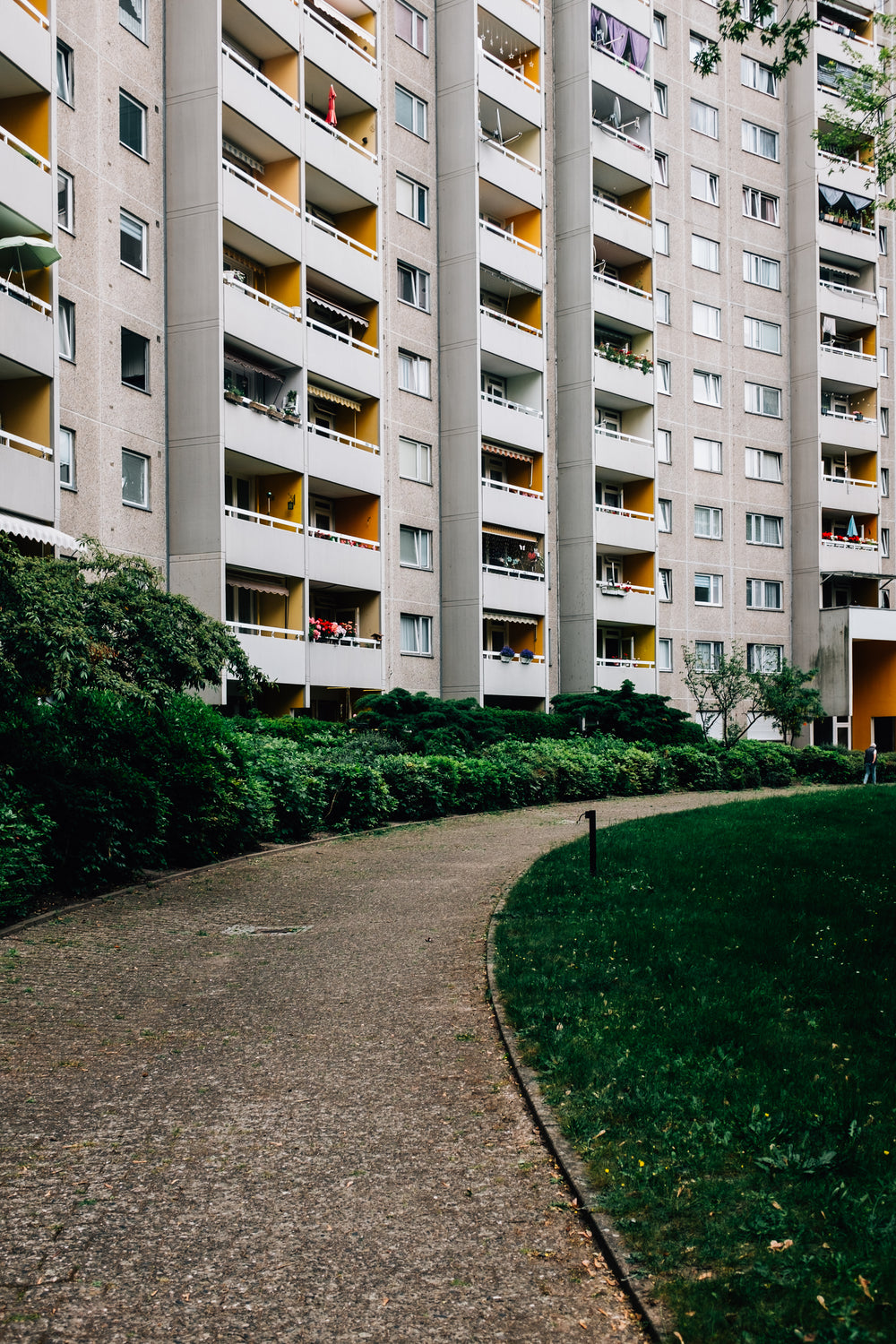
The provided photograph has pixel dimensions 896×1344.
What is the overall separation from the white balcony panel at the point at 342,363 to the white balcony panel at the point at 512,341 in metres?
4.42

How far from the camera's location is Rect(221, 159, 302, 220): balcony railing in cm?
2578

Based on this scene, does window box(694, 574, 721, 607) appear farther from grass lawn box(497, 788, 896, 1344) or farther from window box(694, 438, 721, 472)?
grass lawn box(497, 788, 896, 1344)

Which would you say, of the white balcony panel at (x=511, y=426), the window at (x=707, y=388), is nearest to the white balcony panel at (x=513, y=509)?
the white balcony panel at (x=511, y=426)

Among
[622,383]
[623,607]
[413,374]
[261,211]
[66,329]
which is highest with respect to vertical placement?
[261,211]

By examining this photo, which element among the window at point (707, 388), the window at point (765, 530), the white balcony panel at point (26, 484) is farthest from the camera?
the window at point (765, 530)

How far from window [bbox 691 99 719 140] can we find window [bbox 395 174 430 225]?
1446 cm

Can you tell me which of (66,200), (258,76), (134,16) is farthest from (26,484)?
(258,76)

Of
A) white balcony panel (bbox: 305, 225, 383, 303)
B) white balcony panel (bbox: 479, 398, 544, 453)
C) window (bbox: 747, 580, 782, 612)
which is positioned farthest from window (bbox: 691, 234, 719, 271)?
white balcony panel (bbox: 305, 225, 383, 303)

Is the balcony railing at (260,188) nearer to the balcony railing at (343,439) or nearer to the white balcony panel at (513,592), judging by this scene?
the balcony railing at (343,439)

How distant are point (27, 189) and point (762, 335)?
31395mm

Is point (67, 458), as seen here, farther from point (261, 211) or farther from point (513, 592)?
point (513, 592)

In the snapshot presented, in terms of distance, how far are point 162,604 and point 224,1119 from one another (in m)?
12.1

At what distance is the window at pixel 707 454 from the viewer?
4206 cm

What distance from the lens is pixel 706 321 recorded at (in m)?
42.8
